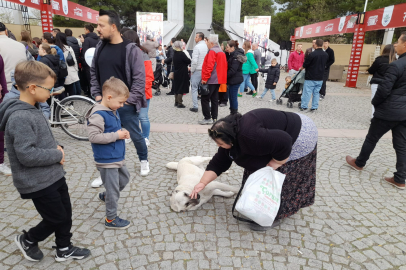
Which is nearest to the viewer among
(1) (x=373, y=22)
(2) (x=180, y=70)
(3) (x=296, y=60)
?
(2) (x=180, y=70)

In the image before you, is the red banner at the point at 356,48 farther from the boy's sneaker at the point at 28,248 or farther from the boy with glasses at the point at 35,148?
the boy's sneaker at the point at 28,248

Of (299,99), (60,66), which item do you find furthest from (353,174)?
(60,66)

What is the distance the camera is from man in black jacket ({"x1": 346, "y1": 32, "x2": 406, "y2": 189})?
3324 millimetres

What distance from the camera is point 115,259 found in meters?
2.26

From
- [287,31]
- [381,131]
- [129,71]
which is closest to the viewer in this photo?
[129,71]

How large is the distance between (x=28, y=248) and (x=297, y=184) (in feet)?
7.49

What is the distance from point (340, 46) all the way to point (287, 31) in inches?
632

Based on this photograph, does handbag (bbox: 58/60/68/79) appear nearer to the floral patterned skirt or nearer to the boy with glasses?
the boy with glasses

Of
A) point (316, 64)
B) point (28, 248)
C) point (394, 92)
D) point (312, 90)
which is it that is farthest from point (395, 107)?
point (312, 90)

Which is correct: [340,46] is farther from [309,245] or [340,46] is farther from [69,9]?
[309,245]

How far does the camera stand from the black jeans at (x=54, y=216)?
1.95 m

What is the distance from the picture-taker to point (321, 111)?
792 cm

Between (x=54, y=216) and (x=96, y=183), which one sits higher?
(x=54, y=216)

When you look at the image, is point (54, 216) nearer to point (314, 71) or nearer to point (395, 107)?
point (395, 107)
